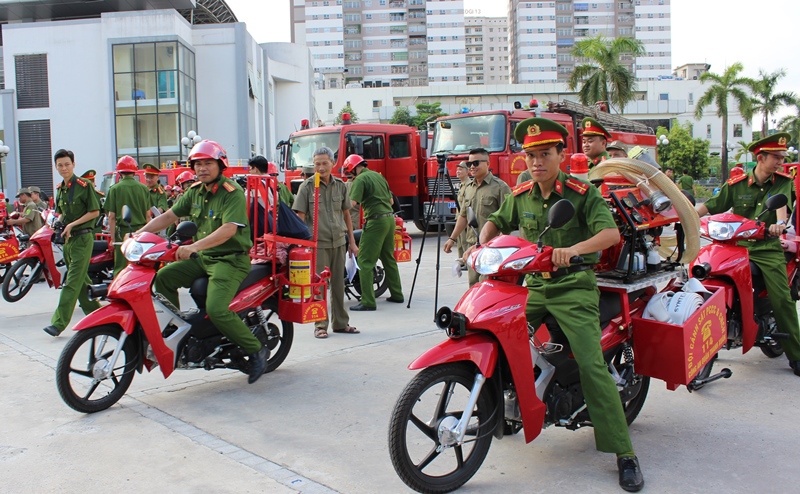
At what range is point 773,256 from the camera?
19.0 ft

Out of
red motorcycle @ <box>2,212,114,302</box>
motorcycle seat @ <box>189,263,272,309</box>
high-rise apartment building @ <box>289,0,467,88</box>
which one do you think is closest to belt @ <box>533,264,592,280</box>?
motorcycle seat @ <box>189,263,272,309</box>

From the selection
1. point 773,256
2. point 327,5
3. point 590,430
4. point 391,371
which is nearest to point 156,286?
point 391,371

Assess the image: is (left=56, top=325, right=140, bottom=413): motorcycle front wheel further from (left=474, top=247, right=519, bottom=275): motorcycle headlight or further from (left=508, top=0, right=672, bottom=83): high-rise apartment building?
(left=508, top=0, right=672, bottom=83): high-rise apartment building

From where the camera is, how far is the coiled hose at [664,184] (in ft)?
14.5

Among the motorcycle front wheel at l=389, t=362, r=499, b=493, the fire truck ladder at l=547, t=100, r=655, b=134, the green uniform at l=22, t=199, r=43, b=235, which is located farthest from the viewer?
the fire truck ladder at l=547, t=100, r=655, b=134

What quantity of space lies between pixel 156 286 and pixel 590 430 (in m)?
3.21

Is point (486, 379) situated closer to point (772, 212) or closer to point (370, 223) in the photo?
point (772, 212)

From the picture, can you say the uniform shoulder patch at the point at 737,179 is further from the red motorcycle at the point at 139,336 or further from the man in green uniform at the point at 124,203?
the man in green uniform at the point at 124,203

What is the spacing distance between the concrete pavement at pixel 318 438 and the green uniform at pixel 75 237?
1.09 m

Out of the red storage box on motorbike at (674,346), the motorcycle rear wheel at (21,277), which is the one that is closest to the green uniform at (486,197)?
the red storage box on motorbike at (674,346)

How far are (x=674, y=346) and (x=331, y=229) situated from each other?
159 inches

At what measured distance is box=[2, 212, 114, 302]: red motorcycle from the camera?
9.05 meters

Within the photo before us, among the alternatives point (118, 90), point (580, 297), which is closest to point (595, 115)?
point (580, 297)

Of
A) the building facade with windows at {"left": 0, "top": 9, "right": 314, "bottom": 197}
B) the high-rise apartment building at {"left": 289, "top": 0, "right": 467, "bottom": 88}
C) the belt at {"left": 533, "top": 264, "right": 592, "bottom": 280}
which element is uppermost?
the high-rise apartment building at {"left": 289, "top": 0, "right": 467, "bottom": 88}
